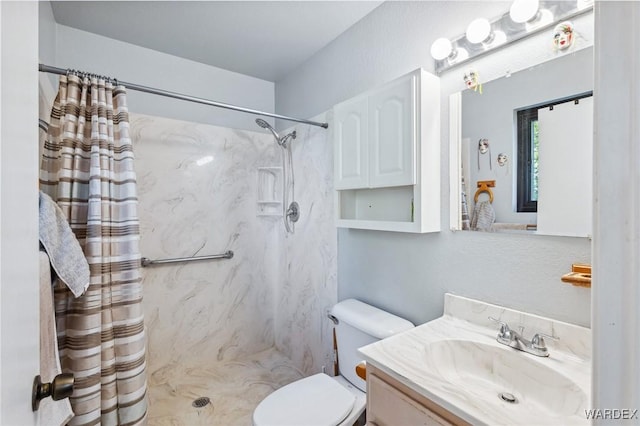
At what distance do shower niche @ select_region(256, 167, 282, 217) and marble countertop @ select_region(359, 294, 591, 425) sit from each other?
1.64 m

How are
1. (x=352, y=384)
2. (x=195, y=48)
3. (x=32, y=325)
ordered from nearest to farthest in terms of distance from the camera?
(x=32, y=325)
(x=352, y=384)
(x=195, y=48)

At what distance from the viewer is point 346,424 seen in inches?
51.0

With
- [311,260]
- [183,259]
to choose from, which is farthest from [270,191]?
[183,259]

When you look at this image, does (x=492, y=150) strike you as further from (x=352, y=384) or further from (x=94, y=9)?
(x=94, y=9)

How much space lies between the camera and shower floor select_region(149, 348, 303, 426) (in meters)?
1.88

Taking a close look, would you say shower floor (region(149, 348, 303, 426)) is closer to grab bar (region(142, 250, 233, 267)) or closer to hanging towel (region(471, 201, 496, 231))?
grab bar (region(142, 250, 233, 267))

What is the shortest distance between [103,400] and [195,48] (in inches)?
86.4

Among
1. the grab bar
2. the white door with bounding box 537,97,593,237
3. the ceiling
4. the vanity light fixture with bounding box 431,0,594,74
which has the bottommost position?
the grab bar

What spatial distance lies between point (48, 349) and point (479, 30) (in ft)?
6.35

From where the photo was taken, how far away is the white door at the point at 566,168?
977 millimetres

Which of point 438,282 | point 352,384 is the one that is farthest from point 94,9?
point 352,384

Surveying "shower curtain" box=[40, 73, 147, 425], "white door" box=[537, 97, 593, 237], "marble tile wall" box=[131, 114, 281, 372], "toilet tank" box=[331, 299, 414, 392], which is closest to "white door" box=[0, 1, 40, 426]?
"shower curtain" box=[40, 73, 147, 425]

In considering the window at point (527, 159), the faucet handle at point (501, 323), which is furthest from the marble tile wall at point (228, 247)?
the window at point (527, 159)

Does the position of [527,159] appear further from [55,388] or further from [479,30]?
[55,388]
